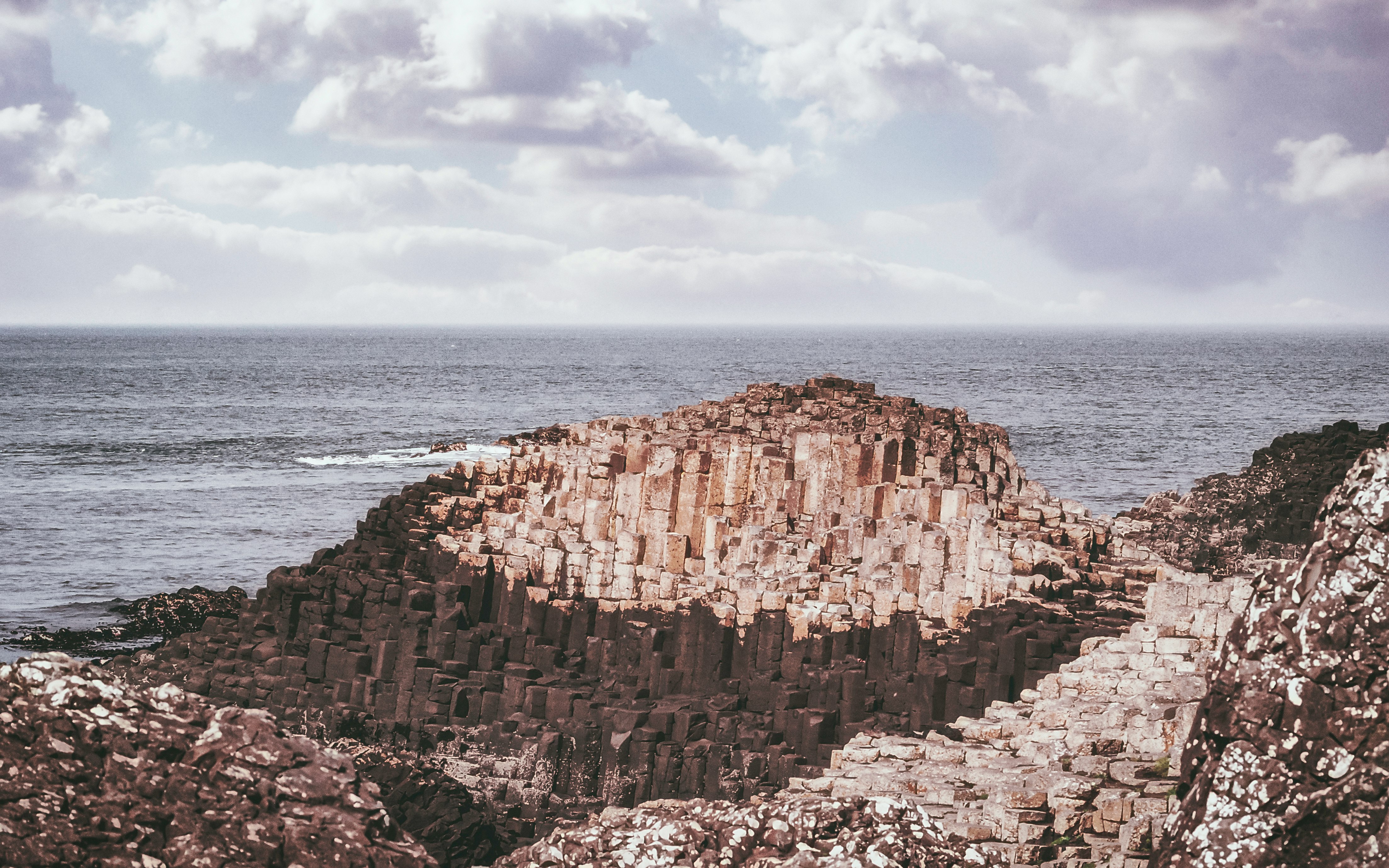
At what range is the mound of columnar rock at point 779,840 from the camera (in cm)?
449

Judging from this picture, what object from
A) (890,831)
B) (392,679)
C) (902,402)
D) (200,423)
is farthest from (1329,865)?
(200,423)

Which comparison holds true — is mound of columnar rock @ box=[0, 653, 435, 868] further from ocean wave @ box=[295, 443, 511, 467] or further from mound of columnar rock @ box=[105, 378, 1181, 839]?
ocean wave @ box=[295, 443, 511, 467]

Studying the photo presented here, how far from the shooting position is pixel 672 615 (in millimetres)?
21016

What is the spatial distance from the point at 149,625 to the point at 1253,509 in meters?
28.8

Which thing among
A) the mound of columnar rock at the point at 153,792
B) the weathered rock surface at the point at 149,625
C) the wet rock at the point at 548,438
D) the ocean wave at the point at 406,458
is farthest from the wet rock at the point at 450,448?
Result: the mound of columnar rock at the point at 153,792

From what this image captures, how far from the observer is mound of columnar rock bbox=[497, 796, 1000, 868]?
4.49m

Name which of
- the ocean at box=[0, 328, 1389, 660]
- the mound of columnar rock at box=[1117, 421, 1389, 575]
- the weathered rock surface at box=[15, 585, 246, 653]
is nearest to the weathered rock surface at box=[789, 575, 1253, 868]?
the mound of columnar rock at box=[1117, 421, 1389, 575]

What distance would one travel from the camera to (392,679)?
72.7ft

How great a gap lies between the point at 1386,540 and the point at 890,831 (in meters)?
1.77

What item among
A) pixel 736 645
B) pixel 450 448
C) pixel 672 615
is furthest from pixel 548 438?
pixel 450 448

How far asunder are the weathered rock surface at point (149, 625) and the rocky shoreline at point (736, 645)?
5.69m

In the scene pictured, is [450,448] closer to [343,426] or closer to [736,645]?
[343,426]

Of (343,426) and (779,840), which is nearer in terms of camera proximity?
(779,840)

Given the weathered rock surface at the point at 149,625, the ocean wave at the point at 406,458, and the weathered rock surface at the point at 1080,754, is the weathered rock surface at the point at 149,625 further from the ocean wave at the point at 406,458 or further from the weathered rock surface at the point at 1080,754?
the ocean wave at the point at 406,458
